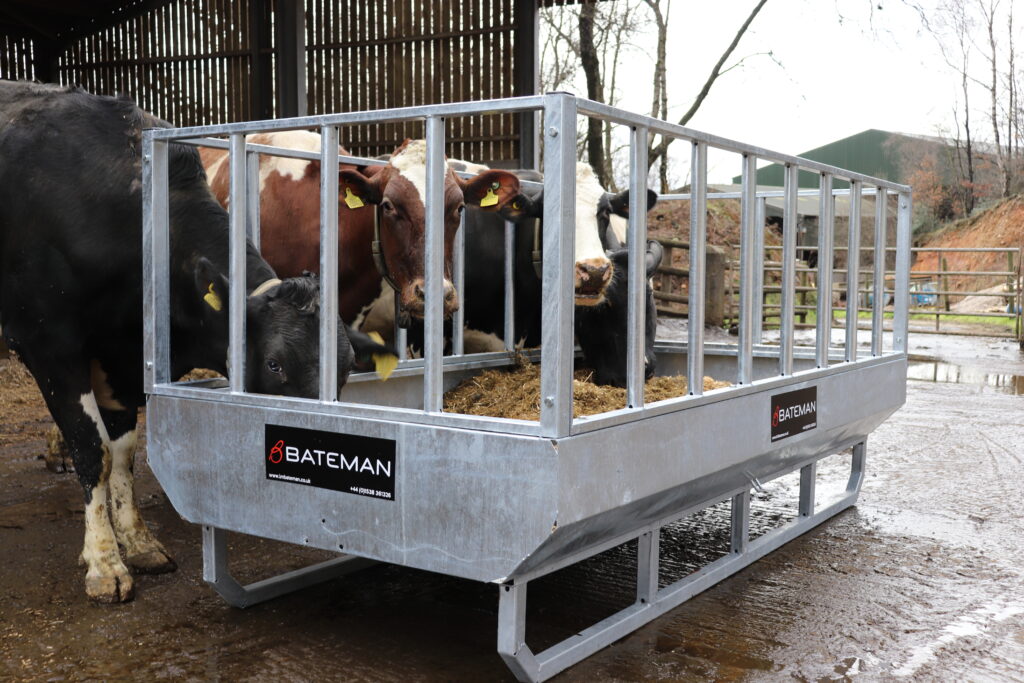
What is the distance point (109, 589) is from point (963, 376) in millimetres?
9529

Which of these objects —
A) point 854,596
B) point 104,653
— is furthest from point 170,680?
point 854,596

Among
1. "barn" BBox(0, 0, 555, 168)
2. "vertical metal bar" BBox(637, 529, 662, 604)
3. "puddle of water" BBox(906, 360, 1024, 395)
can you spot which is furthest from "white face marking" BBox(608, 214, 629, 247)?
"puddle of water" BBox(906, 360, 1024, 395)

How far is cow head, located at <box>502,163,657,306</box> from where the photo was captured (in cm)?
377

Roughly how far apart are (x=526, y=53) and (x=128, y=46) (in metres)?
4.46

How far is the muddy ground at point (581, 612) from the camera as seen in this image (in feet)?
9.68

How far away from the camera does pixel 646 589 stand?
3.32m

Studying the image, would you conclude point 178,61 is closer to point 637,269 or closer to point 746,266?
point 746,266

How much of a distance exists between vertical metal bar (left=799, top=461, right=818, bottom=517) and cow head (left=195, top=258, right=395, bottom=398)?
90.6 inches

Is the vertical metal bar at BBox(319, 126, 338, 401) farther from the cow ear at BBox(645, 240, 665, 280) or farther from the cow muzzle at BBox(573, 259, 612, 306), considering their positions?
the cow ear at BBox(645, 240, 665, 280)

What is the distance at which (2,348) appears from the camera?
8.11 m

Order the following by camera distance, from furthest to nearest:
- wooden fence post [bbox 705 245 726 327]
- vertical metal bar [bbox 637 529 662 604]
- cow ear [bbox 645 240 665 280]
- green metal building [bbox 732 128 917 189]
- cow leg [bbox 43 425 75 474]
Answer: green metal building [bbox 732 128 917 189] < wooden fence post [bbox 705 245 726 327] < cow leg [bbox 43 425 75 474] < cow ear [bbox 645 240 665 280] < vertical metal bar [bbox 637 529 662 604]

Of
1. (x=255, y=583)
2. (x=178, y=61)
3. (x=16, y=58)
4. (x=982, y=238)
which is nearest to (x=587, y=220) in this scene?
(x=255, y=583)

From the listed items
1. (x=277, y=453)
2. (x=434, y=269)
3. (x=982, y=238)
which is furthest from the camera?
(x=982, y=238)

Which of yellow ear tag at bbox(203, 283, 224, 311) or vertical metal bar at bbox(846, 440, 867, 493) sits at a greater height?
yellow ear tag at bbox(203, 283, 224, 311)
